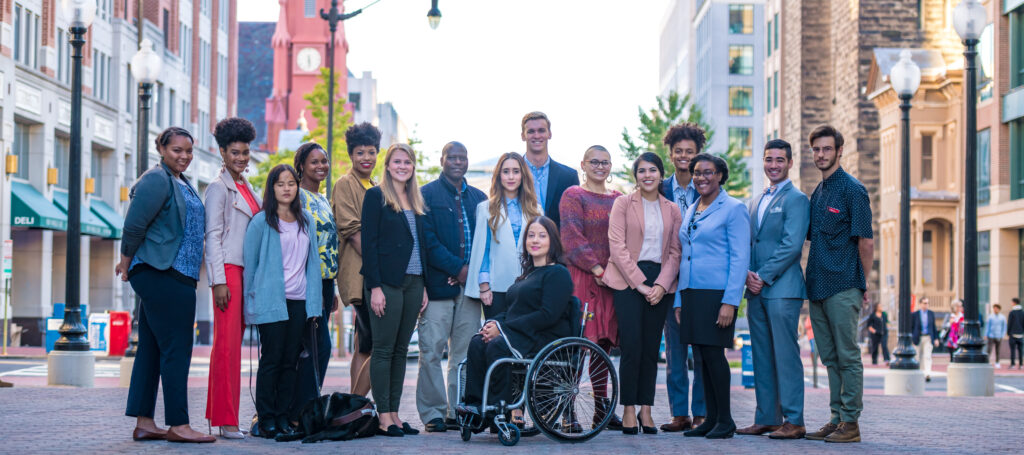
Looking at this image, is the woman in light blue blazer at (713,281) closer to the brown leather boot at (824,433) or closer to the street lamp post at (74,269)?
the brown leather boot at (824,433)

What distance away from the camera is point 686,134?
1092 cm

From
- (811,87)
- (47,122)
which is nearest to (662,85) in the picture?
(811,87)

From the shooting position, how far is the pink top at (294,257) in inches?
379

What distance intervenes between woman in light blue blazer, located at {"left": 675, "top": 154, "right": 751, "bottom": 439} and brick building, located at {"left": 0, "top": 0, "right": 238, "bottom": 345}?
828 inches

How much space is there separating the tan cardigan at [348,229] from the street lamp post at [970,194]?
420 inches

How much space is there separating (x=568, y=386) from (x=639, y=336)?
901 millimetres

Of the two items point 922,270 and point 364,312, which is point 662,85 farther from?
point 364,312

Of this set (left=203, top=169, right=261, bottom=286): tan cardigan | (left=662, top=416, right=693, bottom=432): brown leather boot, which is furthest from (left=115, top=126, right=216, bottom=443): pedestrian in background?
(left=662, top=416, right=693, bottom=432): brown leather boot

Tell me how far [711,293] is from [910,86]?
12312 millimetres

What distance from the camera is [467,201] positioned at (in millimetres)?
10633

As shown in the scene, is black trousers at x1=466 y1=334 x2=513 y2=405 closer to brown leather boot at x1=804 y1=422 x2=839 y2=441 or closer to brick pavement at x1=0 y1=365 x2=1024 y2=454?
brick pavement at x1=0 y1=365 x2=1024 y2=454

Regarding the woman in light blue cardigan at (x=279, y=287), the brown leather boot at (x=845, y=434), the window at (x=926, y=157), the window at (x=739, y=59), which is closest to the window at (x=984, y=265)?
the window at (x=926, y=157)

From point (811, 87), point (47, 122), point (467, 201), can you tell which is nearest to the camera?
point (467, 201)

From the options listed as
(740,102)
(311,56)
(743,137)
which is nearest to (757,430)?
(743,137)
